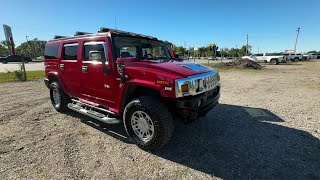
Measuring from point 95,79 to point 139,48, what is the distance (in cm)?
120

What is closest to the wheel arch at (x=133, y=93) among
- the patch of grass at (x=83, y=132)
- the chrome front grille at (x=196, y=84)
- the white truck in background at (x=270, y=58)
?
the chrome front grille at (x=196, y=84)

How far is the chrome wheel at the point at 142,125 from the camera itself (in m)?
3.74

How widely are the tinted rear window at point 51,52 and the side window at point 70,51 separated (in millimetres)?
443

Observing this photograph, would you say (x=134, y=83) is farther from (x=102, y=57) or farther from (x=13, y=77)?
(x=13, y=77)

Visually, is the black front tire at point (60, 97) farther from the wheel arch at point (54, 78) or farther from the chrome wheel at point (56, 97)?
the wheel arch at point (54, 78)

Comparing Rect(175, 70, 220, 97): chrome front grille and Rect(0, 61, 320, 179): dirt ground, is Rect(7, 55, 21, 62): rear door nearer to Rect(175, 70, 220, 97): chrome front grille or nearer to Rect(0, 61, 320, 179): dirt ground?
Rect(0, 61, 320, 179): dirt ground

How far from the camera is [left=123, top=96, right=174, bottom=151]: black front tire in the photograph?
3.47 m

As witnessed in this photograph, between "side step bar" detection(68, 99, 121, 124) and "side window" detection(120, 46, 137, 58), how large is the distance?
1.23 m

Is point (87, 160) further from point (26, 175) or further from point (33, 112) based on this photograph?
point (33, 112)

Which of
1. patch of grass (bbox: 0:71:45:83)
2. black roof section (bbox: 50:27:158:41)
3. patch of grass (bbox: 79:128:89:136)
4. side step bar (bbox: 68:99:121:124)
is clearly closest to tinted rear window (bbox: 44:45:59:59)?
black roof section (bbox: 50:27:158:41)

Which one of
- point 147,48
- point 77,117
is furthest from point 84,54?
point 77,117

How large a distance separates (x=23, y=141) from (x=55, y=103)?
229cm

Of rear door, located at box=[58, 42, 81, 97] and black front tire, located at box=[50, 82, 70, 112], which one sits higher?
rear door, located at box=[58, 42, 81, 97]

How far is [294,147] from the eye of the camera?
3.86m
